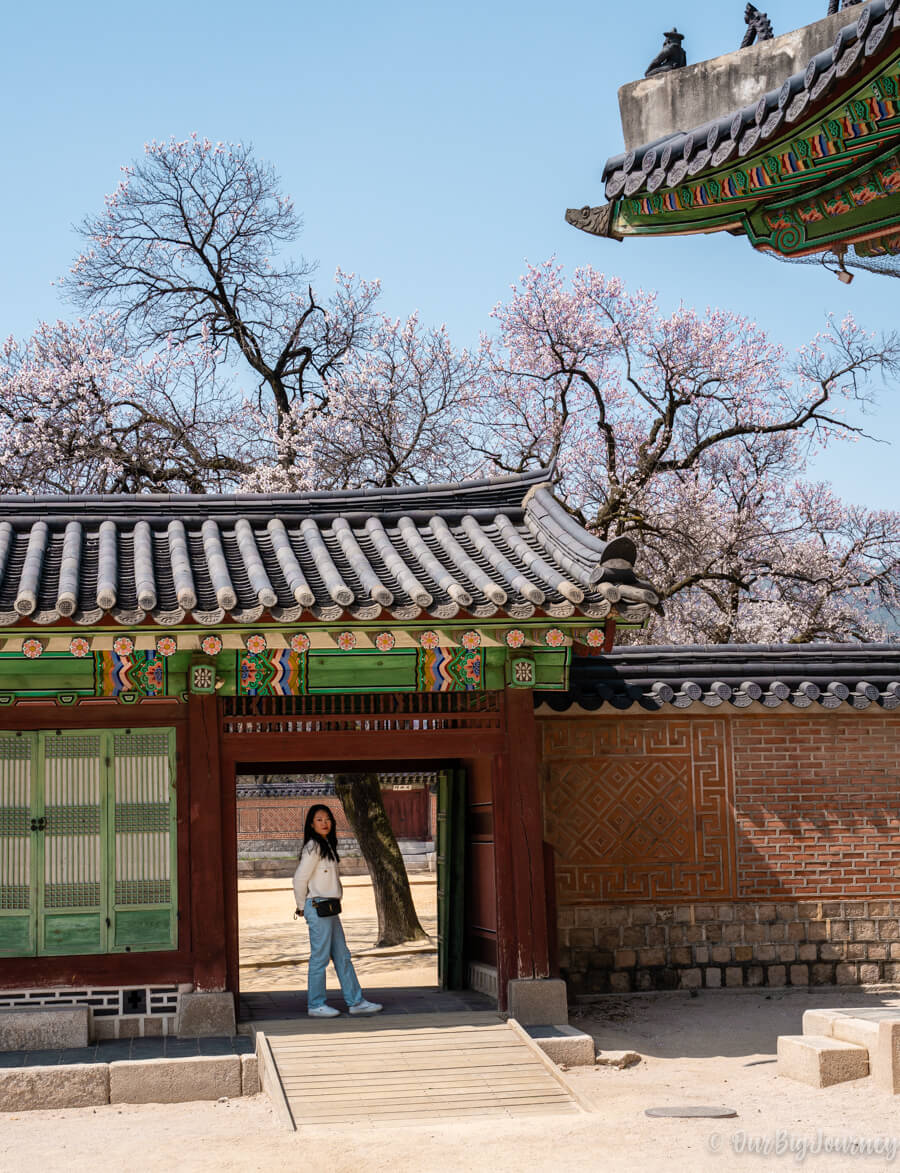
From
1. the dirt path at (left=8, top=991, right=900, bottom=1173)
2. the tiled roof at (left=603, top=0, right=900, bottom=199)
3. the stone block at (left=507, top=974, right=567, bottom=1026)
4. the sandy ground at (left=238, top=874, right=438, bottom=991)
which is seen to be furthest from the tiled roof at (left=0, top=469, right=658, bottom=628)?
the sandy ground at (left=238, top=874, right=438, bottom=991)

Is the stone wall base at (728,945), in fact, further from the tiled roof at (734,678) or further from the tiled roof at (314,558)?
the tiled roof at (314,558)

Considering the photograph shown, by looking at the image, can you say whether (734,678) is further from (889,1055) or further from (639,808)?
(889,1055)

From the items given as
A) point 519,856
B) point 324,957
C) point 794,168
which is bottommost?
point 324,957

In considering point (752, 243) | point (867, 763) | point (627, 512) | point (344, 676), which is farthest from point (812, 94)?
point (627, 512)

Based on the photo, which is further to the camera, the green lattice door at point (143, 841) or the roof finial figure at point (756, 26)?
the green lattice door at point (143, 841)

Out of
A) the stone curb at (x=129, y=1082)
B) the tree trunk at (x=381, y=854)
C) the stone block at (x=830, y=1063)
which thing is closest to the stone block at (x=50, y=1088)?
the stone curb at (x=129, y=1082)

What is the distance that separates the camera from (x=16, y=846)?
9836 mm

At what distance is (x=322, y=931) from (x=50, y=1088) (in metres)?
2.39

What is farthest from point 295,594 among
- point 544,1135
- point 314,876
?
point 544,1135

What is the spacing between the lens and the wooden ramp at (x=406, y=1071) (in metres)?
8.39

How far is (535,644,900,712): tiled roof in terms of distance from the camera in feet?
38.5

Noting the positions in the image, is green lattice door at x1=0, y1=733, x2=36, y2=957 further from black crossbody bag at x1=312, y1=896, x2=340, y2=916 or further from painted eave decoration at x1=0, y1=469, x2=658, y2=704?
black crossbody bag at x1=312, y1=896, x2=340, y2=916

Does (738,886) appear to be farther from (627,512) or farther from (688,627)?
(688,627)

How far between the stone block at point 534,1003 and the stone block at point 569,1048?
1.35ft
